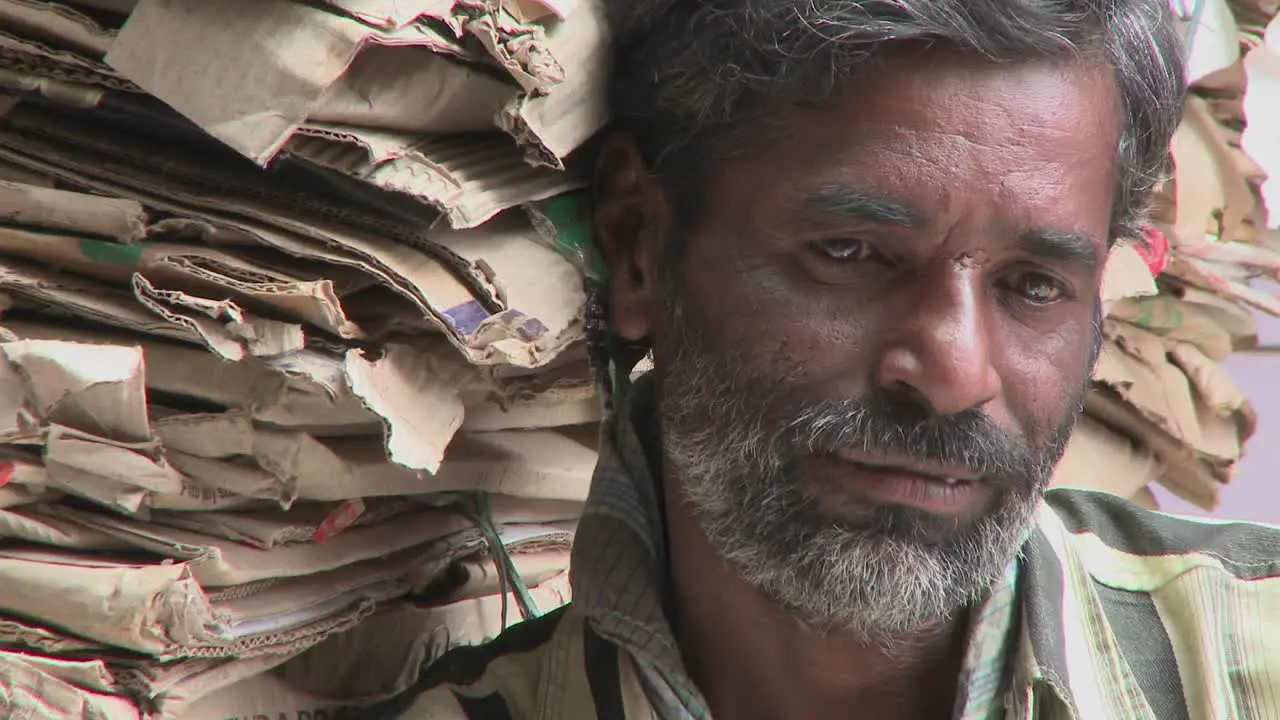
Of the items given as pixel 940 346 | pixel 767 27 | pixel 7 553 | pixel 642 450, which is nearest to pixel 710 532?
pixel 642 450

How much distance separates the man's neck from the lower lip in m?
0.15

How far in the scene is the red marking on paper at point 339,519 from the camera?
1.06 meters

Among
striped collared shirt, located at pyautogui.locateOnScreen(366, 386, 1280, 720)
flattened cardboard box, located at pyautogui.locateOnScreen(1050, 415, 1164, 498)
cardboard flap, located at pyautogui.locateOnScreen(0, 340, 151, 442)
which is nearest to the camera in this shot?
cardboard flap, located at pyautogui.locateOnScreen(0, 340, 151, 442)

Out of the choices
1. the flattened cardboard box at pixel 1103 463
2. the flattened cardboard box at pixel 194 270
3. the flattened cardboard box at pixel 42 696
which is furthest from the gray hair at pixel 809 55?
the flattened cardboard box at pixel 42 696

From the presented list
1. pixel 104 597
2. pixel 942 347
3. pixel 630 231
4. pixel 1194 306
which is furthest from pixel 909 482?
pixel 1194 306

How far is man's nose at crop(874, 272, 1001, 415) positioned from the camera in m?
0.95

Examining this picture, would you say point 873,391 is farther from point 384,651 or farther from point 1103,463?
point 1103,463

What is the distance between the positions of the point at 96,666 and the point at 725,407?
0.48 meters

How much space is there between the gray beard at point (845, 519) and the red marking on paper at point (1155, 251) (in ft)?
1.15

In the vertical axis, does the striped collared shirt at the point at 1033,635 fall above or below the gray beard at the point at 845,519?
below

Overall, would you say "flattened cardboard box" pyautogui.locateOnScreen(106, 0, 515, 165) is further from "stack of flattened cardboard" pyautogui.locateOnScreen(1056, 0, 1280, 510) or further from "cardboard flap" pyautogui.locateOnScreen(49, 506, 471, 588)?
"stack of flattened cardboard" pyautogui.locateOnScreen(1056, 0, 1280, 510)

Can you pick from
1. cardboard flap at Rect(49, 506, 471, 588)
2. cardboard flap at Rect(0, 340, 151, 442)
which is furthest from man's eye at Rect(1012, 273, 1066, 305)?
cardboard flap at Rect(0, 340, 151, 442)

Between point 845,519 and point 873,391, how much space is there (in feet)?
0.33

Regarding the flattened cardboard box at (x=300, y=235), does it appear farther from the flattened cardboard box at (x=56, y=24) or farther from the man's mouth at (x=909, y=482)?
the man's mouth at (x=909, y=482)
